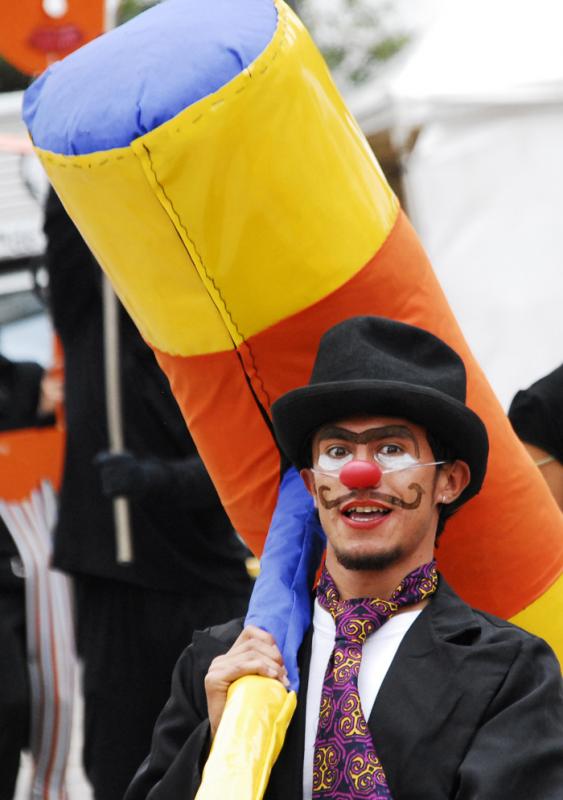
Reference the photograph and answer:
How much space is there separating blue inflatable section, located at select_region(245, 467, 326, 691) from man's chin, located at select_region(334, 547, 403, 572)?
18 cm

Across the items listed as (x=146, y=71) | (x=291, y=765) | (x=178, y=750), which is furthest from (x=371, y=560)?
(x=146, y=71)

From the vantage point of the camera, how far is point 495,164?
6695 mm

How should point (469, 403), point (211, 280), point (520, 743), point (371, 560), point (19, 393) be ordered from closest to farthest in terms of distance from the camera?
1. point (520, 743)
2. point (371, 560)
3. point (211, 280)
4. point (469, 403)
5. point (19, 393)

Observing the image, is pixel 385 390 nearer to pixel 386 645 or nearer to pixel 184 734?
pixel 386 645

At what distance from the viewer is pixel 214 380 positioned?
9.92 ft

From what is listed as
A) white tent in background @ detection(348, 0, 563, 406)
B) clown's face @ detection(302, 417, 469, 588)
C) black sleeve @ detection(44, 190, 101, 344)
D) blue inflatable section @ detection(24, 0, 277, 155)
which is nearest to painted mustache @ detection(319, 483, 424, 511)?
clown's face @ detection(302, 417, 469, 588)

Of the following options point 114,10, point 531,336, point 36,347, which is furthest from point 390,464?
point 36,347

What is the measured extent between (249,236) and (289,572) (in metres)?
0.62

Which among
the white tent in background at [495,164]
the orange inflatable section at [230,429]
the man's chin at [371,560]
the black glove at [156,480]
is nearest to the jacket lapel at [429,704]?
the man's chin at [371,560]

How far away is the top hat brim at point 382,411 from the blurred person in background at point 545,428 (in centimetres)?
119

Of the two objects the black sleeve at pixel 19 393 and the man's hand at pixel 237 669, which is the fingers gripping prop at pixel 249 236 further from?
the black sleeve at pixel 19 393

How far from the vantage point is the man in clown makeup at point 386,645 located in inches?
96.2

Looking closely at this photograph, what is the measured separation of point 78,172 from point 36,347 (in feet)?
16.7

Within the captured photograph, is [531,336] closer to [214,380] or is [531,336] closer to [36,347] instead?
[36,347]
